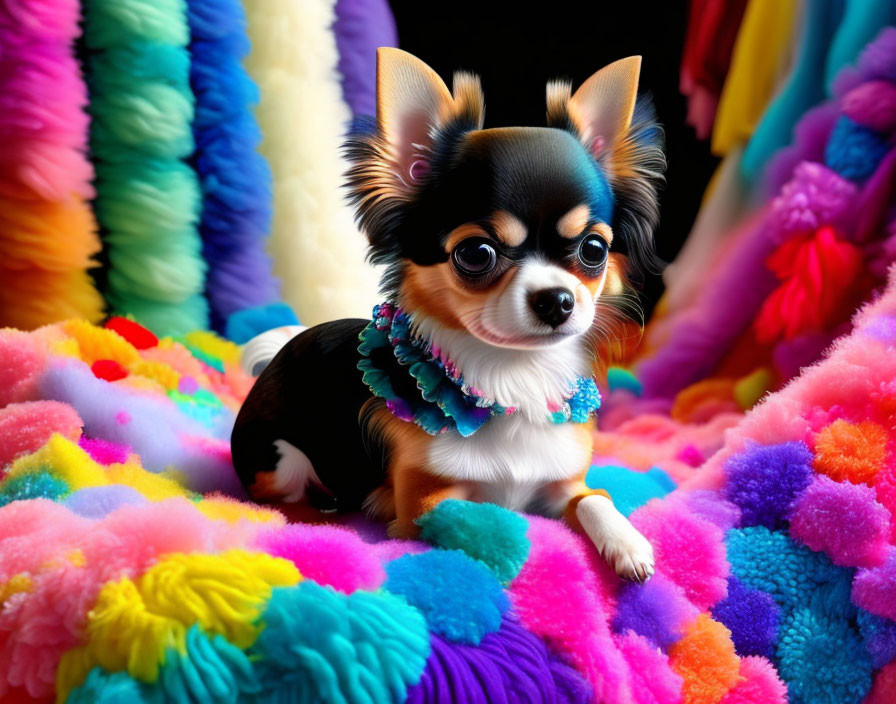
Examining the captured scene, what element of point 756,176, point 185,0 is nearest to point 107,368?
point 185,0

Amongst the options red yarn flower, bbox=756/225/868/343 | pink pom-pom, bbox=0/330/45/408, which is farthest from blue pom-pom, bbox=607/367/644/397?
pink pom-pom, bbox=0/330/45/408

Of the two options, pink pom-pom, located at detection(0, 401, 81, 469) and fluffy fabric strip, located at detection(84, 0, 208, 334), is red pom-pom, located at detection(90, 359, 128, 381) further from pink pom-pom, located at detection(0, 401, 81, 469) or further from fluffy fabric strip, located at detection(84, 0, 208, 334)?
fluffy fabric strip, located at detection(84, 0, 208, 334)

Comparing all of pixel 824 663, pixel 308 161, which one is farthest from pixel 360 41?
pixel 824 663

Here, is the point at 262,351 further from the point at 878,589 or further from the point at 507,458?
the point at 878,589

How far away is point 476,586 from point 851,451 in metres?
0.53

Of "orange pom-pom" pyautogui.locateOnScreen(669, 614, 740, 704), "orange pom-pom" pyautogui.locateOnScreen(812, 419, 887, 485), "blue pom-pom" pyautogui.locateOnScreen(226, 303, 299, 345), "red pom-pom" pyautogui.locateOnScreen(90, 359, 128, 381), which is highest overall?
"orange pom-pom" pyautogui.locateOnScreen(812, 419, 887, 485)

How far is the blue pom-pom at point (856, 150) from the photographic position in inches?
64.0

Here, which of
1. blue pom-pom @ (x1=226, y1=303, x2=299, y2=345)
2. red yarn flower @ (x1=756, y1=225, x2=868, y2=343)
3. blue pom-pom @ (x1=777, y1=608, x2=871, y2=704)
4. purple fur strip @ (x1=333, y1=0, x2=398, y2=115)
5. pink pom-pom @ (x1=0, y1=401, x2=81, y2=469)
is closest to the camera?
blue pom-pom @ (x1=777, y1=608, x2=871, y2=704)

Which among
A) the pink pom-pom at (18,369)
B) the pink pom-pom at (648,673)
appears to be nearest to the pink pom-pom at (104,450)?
the pink pom-pom at (18,369)

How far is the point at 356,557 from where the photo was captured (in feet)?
2.88

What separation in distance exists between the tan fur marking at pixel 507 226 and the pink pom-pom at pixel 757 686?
54 cm

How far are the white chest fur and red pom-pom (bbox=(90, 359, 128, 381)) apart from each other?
2.40 ft

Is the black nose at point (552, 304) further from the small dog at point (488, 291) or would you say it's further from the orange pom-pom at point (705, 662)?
the orange pom-pom at point (705, 662)

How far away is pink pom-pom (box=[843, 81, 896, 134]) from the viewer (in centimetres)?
158
